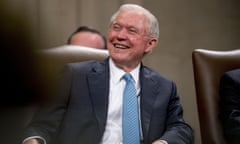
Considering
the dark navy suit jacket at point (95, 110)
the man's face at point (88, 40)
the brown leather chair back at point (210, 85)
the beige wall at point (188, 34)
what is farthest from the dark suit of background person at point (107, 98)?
the beige wall at point (188, 34)

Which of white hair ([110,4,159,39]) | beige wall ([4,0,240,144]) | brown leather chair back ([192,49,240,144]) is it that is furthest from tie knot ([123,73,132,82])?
beige wall ([4,0,240,144])

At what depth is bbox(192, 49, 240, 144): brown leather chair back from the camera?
1.40 metres

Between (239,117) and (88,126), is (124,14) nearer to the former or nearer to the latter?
(88,126)

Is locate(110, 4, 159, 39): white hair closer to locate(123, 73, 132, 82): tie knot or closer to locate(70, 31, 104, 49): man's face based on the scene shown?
locate(123, 73, 132, 82): tie knot

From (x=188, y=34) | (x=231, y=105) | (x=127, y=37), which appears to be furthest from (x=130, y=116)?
(x=188, y=34)

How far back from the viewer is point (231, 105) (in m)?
1.40

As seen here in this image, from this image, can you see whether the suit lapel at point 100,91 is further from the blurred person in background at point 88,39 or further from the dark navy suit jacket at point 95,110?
the blurred person in background at point 88,39

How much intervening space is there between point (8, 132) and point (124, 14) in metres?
1.21

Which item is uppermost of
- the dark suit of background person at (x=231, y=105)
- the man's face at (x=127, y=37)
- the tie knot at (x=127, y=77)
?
the man's face at (x=127, y=37)

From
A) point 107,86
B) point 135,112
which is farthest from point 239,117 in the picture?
point 107,86

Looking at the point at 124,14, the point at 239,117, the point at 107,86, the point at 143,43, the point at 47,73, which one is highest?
the point at 47,73

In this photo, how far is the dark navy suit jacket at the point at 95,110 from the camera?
1.20m

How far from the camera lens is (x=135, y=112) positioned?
4.23 feet

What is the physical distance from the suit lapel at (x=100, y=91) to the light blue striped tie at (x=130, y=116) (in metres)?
0.07
